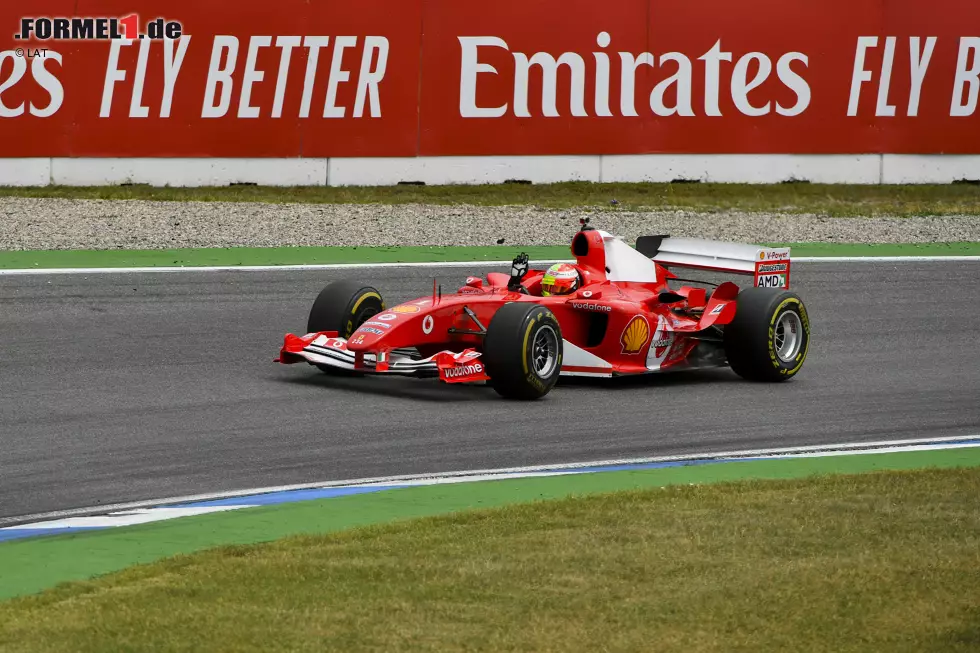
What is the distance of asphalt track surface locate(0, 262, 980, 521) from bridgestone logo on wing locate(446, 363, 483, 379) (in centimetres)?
19

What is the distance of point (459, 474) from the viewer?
8531 mm

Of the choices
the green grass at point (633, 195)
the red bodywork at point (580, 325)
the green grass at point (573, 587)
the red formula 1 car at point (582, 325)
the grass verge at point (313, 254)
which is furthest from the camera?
the green grass at point (633, 195)

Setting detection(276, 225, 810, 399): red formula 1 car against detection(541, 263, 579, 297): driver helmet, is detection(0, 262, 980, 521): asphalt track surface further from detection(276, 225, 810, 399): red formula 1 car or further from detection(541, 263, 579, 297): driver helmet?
detection(541, 263, 579, 297): driver helmet

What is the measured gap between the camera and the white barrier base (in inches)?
755

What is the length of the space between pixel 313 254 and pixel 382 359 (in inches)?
255

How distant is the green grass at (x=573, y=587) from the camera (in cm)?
552

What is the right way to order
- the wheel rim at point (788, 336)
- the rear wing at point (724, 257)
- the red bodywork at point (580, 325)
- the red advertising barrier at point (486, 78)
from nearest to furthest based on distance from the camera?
the red bodywork at point (580, 325) < the wheel rim at point (788, 336) < the rear wing at point (724, 257) < the red advertising barrier at point (486, 78)

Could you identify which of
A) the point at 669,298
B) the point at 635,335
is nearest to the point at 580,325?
the point at 635,335

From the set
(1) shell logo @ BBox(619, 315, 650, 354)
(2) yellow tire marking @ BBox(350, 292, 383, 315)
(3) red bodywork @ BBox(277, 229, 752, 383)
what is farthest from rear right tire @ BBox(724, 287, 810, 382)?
(2) yellow tire marking @ BBox(350, 292, 383, 315)

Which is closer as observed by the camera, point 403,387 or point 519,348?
point 519,348

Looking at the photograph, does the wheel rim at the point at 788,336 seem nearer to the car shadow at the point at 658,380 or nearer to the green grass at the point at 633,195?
the car shadow at the point at 658,380

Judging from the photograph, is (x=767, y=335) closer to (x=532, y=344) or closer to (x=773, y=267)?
(x=773, y=267)

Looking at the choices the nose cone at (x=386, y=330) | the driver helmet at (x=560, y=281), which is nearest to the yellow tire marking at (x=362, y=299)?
the nose cone at (x=386, y=330)

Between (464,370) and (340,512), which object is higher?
(464,370)
